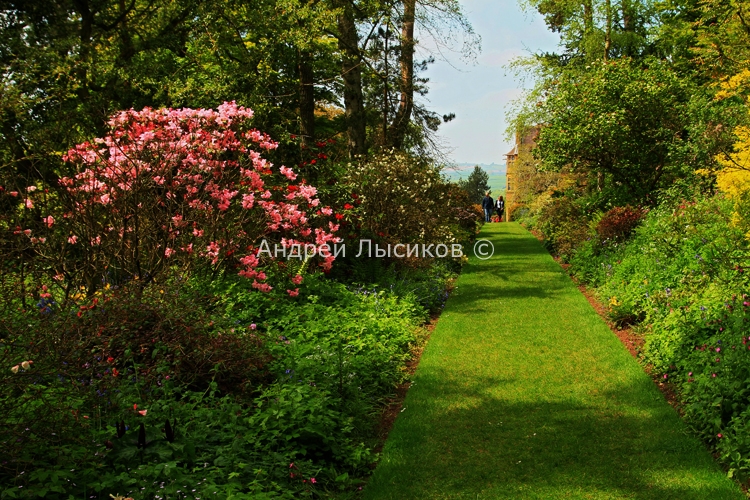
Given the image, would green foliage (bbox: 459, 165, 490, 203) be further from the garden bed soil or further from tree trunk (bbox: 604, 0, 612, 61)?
the garden bed soil

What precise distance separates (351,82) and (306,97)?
121 centimetres

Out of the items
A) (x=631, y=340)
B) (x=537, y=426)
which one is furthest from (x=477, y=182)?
(x=537, y=426)

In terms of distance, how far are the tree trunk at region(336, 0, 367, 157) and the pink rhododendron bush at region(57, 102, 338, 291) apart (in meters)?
4.10

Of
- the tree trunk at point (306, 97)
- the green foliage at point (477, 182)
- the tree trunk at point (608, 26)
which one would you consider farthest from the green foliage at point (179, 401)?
the green foliage at point (477, 182)

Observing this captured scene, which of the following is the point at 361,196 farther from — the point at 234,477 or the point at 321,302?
the point at 234,477

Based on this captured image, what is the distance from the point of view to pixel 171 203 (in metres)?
6.47

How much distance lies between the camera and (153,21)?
32.2ft

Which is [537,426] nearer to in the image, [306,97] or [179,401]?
[179,401]

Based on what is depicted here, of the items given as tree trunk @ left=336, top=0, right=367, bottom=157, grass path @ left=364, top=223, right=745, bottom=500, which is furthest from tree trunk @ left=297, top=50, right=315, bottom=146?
grass path @ left=364, top=223, right=745, bottom=500

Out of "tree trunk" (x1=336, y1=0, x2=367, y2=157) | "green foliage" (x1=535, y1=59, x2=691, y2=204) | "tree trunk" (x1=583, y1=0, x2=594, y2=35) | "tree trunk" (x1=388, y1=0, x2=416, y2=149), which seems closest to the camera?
"tree trunk" (x1=336, y1=0, x2=367, y2=157)

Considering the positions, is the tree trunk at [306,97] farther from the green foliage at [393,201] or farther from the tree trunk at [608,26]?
the tree trunk at [608,26]

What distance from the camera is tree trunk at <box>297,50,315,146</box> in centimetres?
1154

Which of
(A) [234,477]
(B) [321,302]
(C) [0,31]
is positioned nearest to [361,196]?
(B) [321,302]

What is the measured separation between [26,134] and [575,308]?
7763mm
